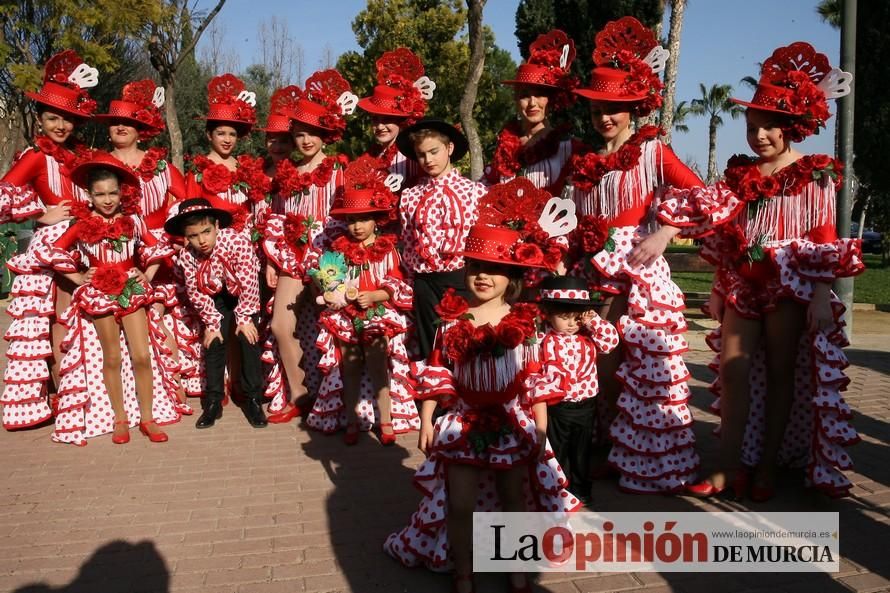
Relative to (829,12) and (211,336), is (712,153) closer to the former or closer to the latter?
(829,12)

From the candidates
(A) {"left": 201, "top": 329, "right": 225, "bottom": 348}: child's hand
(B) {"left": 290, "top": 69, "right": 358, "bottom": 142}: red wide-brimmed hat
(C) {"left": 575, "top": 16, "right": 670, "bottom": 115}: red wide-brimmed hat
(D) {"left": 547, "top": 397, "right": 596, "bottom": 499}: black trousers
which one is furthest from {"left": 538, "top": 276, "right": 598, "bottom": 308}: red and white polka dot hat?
(A) {"left": 201, "top": 329, "right": 225, "bottom": 348}: child's hand

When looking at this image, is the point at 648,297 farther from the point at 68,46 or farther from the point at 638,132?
the point at 68,46

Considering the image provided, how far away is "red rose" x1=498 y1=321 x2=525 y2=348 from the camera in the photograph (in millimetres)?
3002

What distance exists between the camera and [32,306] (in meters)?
5.60

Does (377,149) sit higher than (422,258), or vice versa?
(377,149)

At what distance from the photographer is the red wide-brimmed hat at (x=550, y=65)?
4715mm

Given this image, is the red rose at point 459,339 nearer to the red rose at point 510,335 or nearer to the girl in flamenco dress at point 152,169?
the red rose at point 510,335

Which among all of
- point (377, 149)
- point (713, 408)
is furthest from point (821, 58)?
point (377, 149)

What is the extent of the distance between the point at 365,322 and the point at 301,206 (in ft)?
4.16

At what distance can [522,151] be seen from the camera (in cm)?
483

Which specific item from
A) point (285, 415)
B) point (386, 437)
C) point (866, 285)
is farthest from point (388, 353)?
point (866, 285)

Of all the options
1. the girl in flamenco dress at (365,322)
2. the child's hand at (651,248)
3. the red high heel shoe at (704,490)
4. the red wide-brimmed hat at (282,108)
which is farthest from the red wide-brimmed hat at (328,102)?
the red high heel shoe at (704,490)

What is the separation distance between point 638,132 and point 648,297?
40.5 inches

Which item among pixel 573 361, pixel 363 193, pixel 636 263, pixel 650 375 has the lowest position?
pixel 650 375
